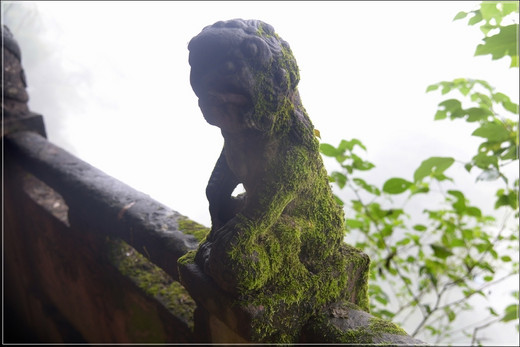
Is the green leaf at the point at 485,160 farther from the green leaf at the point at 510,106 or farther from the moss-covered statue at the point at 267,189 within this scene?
the moss-covered statue at the point at 267,189

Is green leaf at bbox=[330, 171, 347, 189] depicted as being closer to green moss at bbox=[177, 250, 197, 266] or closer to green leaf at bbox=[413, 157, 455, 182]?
green leaf at bbox=[413, 157, 455, 182]

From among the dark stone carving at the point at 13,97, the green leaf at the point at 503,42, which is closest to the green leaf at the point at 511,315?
Answer: the green leaf at the point at 503,42

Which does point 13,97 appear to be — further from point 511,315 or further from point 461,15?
point 511,315

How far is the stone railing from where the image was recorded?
936 mm

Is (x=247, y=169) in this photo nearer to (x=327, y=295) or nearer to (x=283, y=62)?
(x=283, y=62)

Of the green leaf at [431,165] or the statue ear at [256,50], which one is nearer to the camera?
the statue ear at [256,50]

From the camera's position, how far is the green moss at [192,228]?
1393 mm

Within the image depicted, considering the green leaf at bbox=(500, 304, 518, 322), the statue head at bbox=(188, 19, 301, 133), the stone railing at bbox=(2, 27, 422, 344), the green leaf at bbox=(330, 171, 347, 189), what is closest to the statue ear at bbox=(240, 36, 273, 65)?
the statue head at bbox=(188, 19, 301, 133)

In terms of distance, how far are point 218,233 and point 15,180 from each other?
7.48 feet

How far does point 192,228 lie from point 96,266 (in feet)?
2.50

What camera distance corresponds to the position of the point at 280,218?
0.94m

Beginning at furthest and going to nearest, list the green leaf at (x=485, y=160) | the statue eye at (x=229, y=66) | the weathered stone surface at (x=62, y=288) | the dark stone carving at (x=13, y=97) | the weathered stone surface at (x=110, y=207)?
1. the dark stone carving at (x=13, y=97)
2. the weathered stone surface at (x=62, y=288)
3. the weathered stone surface at (x=110, y=207)
4. the green leaf at (x=485, y=160)
5. the statue eye at (x=229, y=66)

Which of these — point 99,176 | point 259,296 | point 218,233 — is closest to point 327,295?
point 259,296

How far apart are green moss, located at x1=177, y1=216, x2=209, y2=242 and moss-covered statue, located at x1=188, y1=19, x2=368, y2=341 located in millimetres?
394
